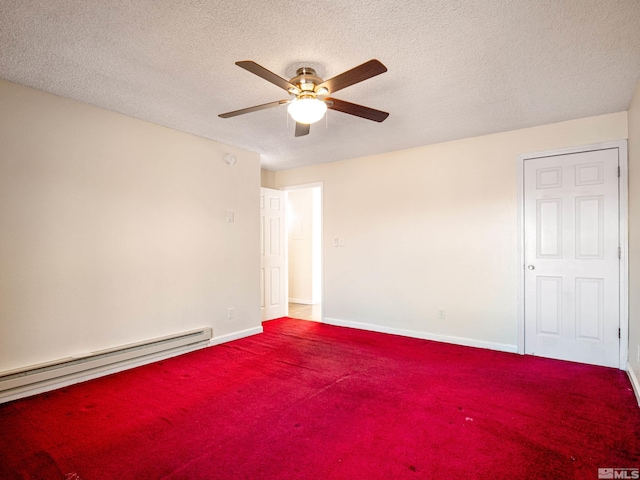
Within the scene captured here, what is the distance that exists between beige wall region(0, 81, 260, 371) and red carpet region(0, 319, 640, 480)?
53cm

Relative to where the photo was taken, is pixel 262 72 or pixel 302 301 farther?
pixel 302 301

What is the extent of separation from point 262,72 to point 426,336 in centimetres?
352

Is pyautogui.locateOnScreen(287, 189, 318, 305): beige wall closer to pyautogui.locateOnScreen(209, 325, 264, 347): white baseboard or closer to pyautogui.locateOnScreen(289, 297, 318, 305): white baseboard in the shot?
pyautogui.locateOnScreen(289, 297, 318, 305): white baseboard

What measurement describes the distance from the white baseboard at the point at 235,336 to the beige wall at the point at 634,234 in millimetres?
3736

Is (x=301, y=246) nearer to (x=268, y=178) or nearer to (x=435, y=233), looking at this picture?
(x=268, y=178)

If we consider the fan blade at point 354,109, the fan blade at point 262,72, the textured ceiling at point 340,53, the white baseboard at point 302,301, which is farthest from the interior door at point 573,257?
the white baseboard at point 302,301

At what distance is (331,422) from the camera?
7.38 ft

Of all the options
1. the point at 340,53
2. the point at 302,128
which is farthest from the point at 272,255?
the point at 340,53

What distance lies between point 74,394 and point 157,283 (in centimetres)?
114

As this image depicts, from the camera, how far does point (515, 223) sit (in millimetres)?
3650

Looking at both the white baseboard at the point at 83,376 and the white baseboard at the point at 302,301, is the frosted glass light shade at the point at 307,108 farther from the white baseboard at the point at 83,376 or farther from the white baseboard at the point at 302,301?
the white baseboard at the point at 302,301

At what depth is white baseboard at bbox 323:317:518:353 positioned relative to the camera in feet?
12.2

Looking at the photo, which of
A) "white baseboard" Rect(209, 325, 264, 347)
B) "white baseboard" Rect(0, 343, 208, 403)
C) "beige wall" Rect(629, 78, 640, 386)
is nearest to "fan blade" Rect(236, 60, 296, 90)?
"beige wall" Rect(629, 78, 640, 386)

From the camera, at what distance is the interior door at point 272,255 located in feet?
16.8
